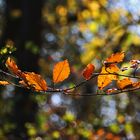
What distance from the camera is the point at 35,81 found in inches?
58.7

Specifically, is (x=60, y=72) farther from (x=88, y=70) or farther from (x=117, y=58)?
(x=117, y=58)

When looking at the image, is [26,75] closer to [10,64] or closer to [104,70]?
[10,64]

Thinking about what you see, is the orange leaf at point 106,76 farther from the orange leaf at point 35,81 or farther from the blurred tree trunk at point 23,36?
the blurred tree trunk at point 23,36

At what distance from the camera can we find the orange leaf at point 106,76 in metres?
1.53

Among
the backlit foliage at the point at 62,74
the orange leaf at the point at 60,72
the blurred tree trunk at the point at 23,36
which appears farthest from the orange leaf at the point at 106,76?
the blurred tree trunk at the point at 23,36

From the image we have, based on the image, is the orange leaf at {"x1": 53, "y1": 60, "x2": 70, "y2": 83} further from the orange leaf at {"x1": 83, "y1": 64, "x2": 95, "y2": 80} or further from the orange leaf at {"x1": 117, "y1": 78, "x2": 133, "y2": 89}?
the orange leaf at {"x1": 117, "y1": 78, "x2": 133, "y2": 89}

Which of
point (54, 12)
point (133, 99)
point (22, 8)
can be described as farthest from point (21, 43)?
point (54, 12)

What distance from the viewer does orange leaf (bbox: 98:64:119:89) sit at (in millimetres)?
1526

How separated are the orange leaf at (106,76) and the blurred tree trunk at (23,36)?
3549 mm

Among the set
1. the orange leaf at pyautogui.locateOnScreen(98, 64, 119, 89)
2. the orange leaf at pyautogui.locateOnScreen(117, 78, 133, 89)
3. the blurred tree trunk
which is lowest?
the orange leaf at pyautogui.locateOnScreen(117, 78, 133, 89)

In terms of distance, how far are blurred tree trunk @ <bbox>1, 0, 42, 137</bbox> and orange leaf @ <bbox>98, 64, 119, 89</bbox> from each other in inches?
140

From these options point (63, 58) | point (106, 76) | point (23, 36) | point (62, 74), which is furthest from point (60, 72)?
point (23, 36)

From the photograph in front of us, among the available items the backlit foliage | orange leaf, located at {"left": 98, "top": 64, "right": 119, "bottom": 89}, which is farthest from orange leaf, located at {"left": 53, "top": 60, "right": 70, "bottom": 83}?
orange leaf, located at {"left": 98, "top": 64, "right": 119, "bottom": 89}

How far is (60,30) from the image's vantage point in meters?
8.97
